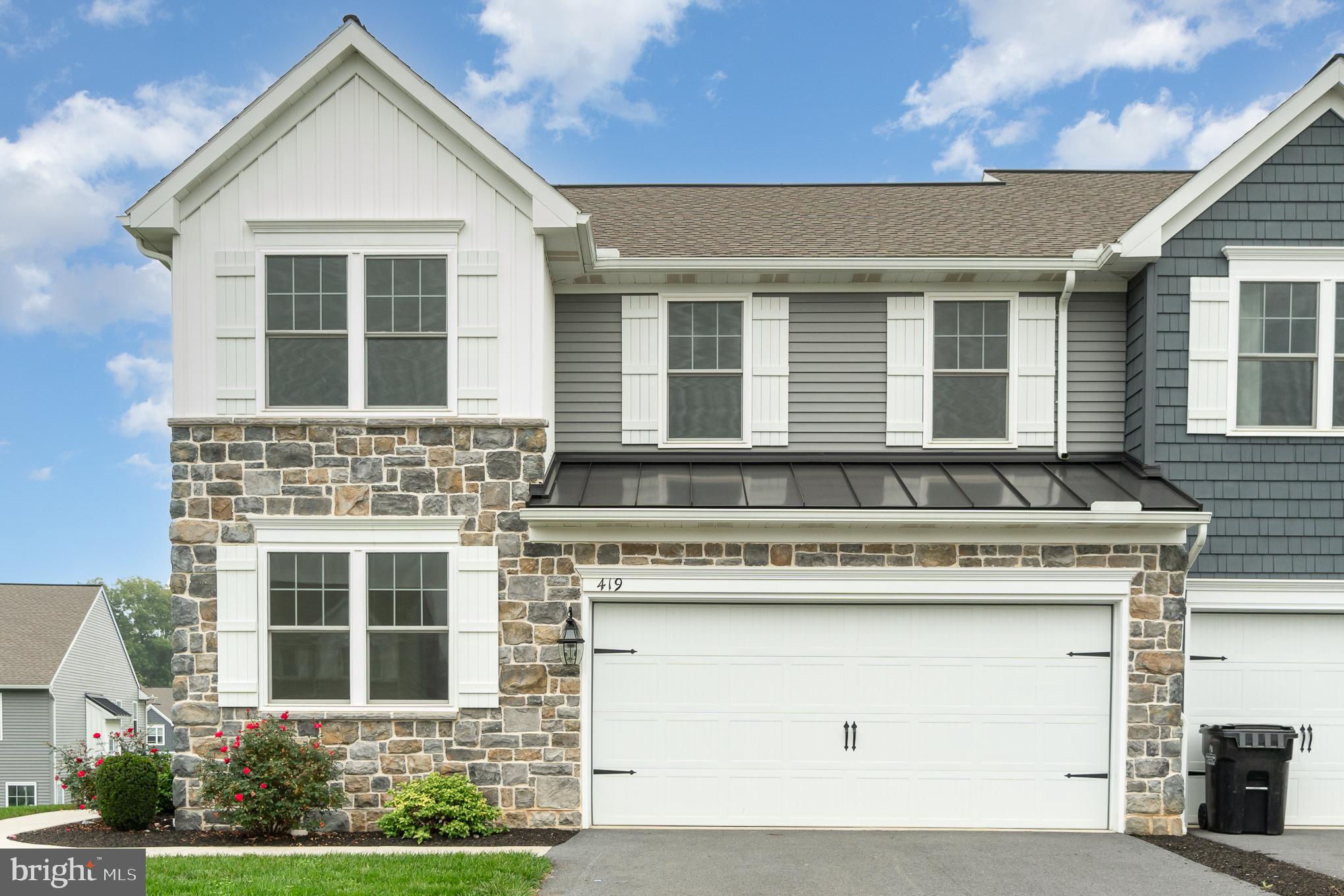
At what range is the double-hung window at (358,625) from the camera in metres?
9.70

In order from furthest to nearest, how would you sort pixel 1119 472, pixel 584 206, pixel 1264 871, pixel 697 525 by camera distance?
1. pixel 584 206
2. pixel 1119 472
3. pixel 697 525
4. pixel 1264 871

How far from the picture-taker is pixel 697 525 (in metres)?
9.73

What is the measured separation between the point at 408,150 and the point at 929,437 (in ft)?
20.5

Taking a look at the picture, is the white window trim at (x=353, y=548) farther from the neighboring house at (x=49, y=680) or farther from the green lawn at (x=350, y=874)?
the neighboring house at (x=49, y=680)

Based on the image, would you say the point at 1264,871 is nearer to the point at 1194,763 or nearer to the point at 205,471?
the point at 1194,763

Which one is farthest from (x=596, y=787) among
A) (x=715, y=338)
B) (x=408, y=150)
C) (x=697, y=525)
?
(x=408, y=150)

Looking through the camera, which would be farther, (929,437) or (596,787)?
(929,437)

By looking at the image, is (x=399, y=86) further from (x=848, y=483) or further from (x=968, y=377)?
(x=968, y=377)

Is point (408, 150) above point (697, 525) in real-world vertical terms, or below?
above

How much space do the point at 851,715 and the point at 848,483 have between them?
2.34 meters

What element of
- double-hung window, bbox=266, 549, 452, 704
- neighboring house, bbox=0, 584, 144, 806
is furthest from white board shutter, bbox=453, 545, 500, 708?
neighboring house, bbox=0, 584, 144, 806

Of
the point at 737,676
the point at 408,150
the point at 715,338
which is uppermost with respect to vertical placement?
the point at 408,150

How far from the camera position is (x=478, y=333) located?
982 centimetres

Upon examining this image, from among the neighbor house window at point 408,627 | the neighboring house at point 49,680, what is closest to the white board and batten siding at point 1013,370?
the neighbor house window at point 408,627
